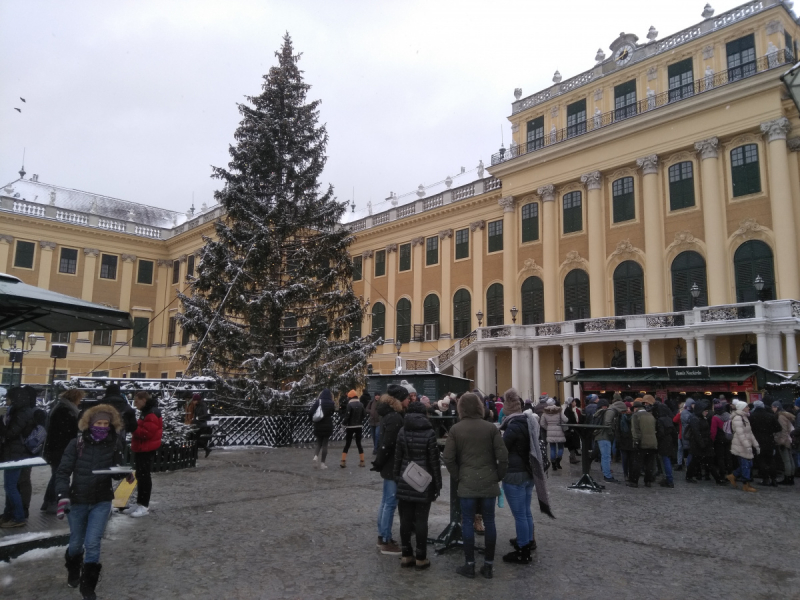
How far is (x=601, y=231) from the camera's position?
29906 millimetres

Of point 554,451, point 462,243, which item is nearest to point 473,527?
point 554,451

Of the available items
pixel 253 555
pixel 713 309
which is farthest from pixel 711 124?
pixel 253 555

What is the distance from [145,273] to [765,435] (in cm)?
4809

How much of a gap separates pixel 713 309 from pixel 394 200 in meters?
28.3

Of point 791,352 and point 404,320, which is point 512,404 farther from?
point 404,320

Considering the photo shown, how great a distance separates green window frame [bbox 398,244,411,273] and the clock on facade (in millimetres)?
16994

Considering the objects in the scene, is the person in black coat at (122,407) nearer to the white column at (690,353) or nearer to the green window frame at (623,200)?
the white column at (690,353)

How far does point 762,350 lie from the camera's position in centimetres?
2212

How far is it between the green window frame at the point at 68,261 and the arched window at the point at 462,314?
30017 millimetres

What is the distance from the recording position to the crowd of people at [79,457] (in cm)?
496

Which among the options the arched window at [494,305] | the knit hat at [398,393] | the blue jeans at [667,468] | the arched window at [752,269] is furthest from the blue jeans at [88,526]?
the arched window at [494,305]

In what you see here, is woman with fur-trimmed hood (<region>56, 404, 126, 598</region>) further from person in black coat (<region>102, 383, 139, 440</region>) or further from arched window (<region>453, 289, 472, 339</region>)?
arched window (<region>453, 289, 472, 339</region>)

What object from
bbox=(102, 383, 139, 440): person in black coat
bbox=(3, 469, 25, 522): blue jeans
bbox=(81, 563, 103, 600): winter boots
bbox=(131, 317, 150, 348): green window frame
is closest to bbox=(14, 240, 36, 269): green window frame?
bbox=(131, 317, 150, 348): green window frame

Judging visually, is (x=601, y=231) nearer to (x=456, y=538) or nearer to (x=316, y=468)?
(x=316, y=468)
